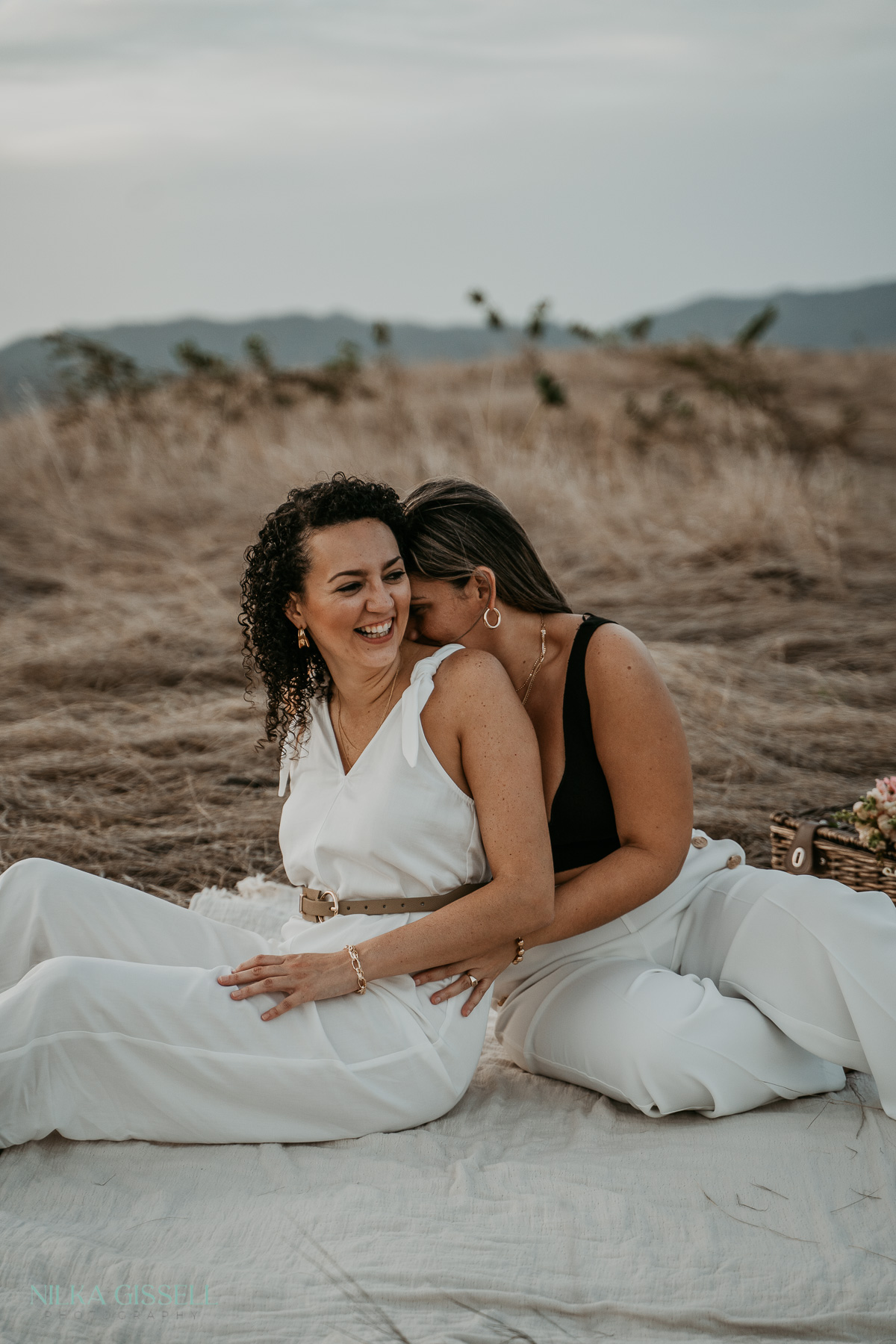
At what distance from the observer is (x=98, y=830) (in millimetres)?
3967

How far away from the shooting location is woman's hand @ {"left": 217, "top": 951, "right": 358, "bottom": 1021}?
2105mm

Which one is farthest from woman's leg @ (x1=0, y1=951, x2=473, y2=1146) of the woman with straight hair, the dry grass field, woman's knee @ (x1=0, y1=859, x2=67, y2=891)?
the dry grass field

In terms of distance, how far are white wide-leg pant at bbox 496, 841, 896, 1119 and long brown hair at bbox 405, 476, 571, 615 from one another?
812mm

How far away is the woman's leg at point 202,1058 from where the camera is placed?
2.01 m

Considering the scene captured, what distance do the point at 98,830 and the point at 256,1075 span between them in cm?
209

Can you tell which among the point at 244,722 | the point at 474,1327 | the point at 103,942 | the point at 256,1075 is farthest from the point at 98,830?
the point at 474,1327

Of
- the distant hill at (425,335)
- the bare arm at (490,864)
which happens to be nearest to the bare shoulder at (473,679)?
the bare arm at (490,864)

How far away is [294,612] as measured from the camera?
2432 millimetres

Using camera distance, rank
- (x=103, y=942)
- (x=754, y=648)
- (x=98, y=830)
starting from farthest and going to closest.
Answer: (x=754, y=648) < (x=98, y=830) < (x=103, y=942)

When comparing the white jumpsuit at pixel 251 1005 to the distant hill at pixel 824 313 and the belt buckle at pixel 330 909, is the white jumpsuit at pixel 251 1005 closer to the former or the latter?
the belt buckle at pixel 330 909

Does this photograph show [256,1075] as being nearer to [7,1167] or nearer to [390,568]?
[7,1167]

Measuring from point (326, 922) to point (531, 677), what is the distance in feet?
2.44

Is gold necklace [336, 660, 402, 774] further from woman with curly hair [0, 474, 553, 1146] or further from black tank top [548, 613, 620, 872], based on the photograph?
black tank top [548, 613, 620, 872]

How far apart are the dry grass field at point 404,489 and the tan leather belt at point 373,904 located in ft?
4.61
